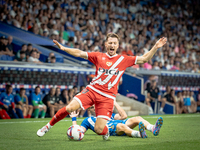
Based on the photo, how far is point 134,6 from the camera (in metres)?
22.4

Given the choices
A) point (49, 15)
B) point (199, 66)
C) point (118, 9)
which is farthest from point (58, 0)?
point (199, 66)

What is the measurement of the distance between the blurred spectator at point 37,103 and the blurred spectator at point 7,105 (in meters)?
0.83

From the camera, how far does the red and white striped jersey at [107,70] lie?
590cm

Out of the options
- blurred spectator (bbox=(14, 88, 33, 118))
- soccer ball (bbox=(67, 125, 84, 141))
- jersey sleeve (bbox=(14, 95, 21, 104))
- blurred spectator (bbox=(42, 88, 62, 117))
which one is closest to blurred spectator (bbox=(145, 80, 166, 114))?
blurred spectator (bbox=(42, 88, 62, 117))

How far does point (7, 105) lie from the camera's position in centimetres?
1154

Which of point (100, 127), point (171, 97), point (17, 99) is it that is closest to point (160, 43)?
point (100, 127)

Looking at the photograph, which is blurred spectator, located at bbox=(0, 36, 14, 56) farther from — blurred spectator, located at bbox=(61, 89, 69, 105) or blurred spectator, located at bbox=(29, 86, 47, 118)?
blurred spectator, located at bbox=(61, 89, 69, 105)

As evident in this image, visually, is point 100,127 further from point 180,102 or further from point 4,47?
point 180,102

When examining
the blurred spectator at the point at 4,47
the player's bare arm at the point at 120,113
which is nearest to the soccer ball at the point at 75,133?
the player's bare arm at the point at 120,113

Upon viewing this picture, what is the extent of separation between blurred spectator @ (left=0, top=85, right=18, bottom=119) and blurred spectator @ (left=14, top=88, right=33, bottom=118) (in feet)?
0.57

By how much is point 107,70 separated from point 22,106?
276 inches

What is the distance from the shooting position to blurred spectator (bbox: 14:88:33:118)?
464 inches

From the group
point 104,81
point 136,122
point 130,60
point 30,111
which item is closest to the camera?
point 104,81

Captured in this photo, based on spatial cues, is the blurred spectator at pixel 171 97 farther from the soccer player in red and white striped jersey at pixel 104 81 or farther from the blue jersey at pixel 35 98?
the soccer player in red and white striped jersey at pixel 104 81
